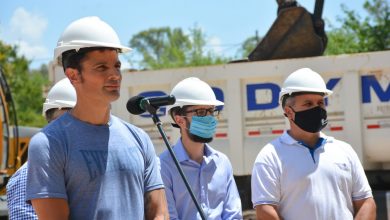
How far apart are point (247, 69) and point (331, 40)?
521 inches

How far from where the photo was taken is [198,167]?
4.20 meters

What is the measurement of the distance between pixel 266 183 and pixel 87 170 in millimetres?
1635

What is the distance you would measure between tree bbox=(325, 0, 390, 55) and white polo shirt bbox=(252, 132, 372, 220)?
1169 cm

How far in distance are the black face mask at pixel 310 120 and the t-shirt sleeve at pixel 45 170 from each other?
76.3 inches

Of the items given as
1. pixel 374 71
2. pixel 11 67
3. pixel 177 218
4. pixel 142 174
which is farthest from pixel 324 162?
pixel 11 67

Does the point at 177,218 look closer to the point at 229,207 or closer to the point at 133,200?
the point at 229,207

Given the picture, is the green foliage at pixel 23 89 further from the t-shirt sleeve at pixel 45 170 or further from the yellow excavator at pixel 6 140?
the t-shirt sleeve at pixel 45 170

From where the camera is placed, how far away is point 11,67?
25938 mm

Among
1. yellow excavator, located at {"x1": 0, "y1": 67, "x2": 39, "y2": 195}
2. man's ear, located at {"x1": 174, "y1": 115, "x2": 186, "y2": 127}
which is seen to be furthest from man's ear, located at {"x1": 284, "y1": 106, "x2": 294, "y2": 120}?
yellow excavator, located at {"x1": 0, "y1": 67, "x2": 39, "y2": 195}

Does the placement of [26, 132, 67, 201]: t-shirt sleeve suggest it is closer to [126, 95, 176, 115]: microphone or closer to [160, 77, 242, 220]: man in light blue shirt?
[126, 95, 176, 115]: microphone

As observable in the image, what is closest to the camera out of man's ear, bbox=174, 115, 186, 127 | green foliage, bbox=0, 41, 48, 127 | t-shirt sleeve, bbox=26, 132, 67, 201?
t-shirt sleeve, bbox=26, 132, 67, 201

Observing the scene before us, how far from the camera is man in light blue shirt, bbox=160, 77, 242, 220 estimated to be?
13.3ft

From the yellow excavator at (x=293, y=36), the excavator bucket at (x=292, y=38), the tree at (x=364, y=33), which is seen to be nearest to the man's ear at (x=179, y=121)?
the yellow excavator at (x=293, y=36)

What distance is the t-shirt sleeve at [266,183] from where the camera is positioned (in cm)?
394
